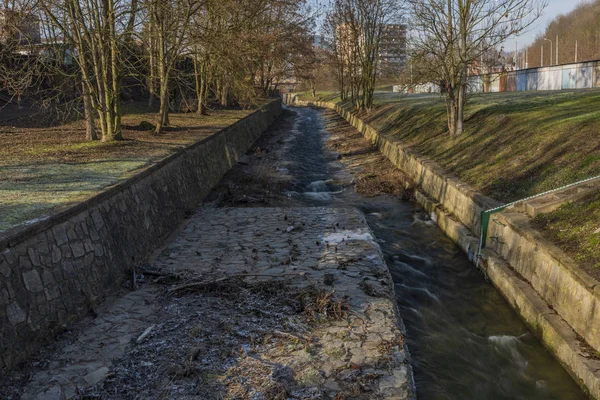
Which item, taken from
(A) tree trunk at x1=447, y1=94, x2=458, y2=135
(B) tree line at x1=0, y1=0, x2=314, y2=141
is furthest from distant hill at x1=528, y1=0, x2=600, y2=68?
(B) tree line at x1=0, y1=0, x2=314, y2=141

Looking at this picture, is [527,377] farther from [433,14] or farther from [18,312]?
[433,14]

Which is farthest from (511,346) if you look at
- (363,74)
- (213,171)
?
(363,74)

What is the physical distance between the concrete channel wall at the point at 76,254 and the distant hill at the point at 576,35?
336ft

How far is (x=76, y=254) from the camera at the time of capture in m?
7.39

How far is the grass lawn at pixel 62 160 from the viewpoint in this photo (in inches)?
328

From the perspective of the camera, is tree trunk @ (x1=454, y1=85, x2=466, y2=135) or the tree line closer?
the tree line

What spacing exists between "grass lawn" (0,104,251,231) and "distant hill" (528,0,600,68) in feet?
321

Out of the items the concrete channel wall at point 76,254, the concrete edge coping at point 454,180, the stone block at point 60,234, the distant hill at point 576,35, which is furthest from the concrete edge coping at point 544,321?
the distant hill at point 576,35

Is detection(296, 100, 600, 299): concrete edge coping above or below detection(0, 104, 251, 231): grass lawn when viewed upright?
below

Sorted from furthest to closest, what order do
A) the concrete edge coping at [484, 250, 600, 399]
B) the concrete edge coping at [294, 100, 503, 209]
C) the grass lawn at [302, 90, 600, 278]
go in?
the concrete edge coping at [294, 100, 503, 209]
the grass lawn at [302, 90, 600, 278]
the concrete edge coping at [484, 250, 600, 399]

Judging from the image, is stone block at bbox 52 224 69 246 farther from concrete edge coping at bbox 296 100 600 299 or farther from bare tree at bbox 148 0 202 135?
bare tree at bbox 148 0 202 135

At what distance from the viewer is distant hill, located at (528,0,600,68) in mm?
100250

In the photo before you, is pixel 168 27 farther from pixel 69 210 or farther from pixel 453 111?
pixel 69 210

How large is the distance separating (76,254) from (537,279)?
6818mm
